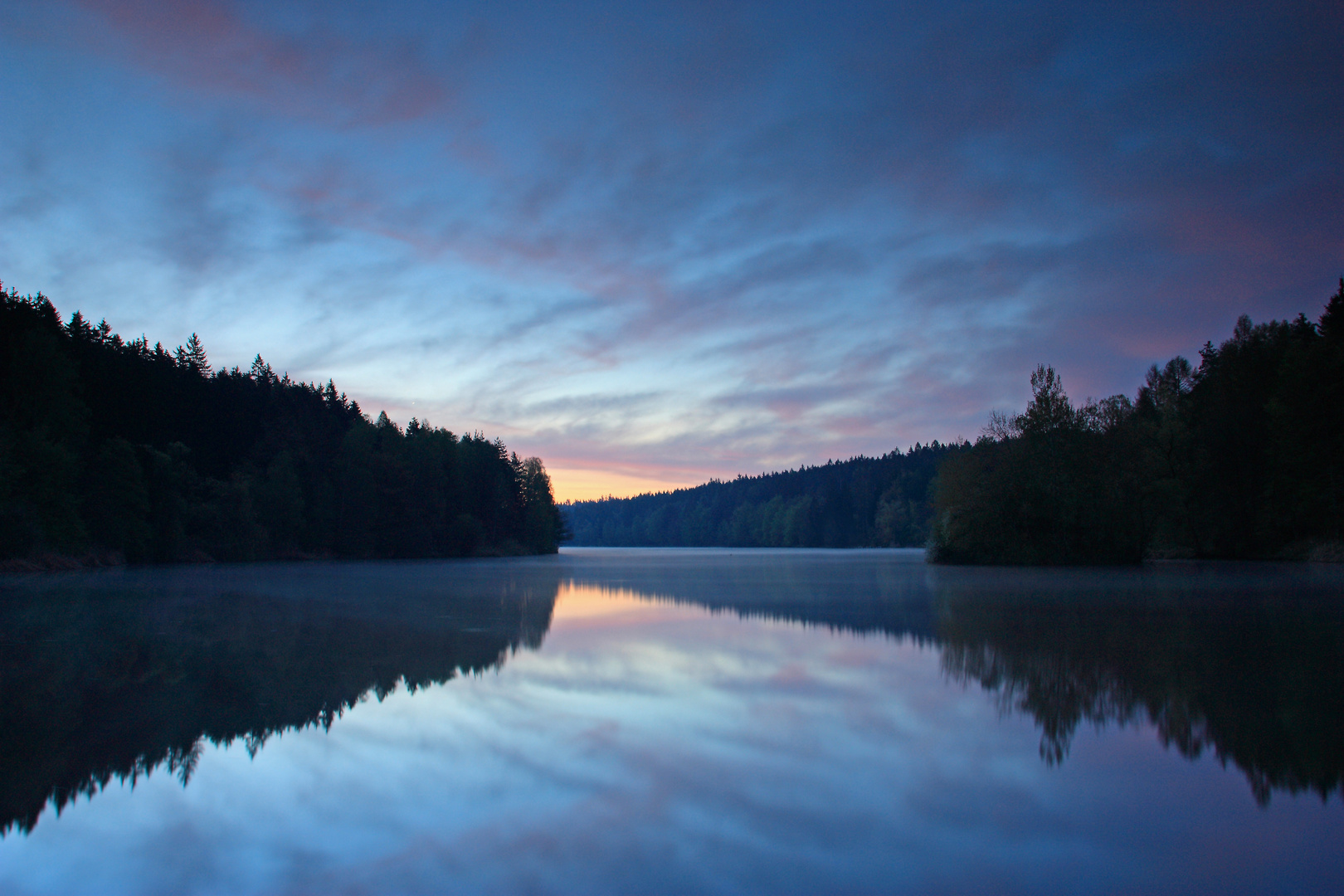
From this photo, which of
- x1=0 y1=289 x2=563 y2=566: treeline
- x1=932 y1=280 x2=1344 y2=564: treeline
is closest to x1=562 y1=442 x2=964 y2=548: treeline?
x1=0 y1=289 x2=563 y2=566: treeline

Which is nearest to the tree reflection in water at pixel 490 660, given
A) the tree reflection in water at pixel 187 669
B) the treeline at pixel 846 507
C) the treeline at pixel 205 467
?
the tree reflection in water at pixel 187 669

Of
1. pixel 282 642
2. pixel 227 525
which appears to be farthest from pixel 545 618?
pixel 227 525

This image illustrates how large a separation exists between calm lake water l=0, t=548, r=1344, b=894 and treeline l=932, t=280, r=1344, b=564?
2956 centimetres

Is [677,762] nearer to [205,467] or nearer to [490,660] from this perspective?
[490,660]

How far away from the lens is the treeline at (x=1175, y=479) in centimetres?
3850

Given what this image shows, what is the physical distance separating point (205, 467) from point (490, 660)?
55.2 m

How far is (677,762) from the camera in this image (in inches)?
228

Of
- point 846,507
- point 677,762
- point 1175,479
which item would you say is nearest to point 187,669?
point 677,762

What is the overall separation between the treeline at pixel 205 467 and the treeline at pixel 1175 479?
43776 mm

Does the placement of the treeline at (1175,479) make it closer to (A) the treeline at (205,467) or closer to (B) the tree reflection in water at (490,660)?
(B) the tree reflection in water at (490,660)

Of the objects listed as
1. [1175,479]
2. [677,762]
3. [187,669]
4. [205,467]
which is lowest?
[677,762]

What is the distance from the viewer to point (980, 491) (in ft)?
138

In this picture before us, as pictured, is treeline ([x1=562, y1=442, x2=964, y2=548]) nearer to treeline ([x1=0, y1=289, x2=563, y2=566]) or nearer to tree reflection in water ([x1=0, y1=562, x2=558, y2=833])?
treeline ([x1=0, y1=289, x2=563, y2=566])

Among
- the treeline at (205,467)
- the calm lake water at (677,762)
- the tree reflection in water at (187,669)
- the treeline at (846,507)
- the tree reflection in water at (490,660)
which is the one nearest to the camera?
the calm lake water at (677,762)
